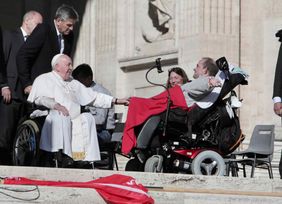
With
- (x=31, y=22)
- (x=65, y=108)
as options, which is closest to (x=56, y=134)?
(x=65, y=108)

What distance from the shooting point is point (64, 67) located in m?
12.6

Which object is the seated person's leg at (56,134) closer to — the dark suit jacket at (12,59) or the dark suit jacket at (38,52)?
the dark suit jacket at (38,52)

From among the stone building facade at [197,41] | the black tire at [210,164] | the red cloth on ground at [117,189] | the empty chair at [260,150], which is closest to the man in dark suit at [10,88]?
the black tire at [210,164]

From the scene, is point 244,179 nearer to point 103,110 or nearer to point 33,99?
point 33,99

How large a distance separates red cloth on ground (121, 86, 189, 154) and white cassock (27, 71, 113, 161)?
1.02ft

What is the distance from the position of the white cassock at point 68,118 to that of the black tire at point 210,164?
96cm

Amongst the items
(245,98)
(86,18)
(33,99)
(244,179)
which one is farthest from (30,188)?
(86,18)

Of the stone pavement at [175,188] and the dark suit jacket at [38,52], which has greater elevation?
the dark suit jacket at [38,52]

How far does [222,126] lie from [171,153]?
58cm

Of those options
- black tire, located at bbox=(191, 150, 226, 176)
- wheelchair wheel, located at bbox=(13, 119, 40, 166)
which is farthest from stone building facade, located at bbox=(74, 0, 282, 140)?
wheelchair wheel, located at bbox=(13, 119, 40, 166)

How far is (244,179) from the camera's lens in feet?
36.2

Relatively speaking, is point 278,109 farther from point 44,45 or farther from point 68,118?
point 44,45

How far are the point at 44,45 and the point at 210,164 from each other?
6.68ft

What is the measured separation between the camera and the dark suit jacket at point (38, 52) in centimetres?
1276
